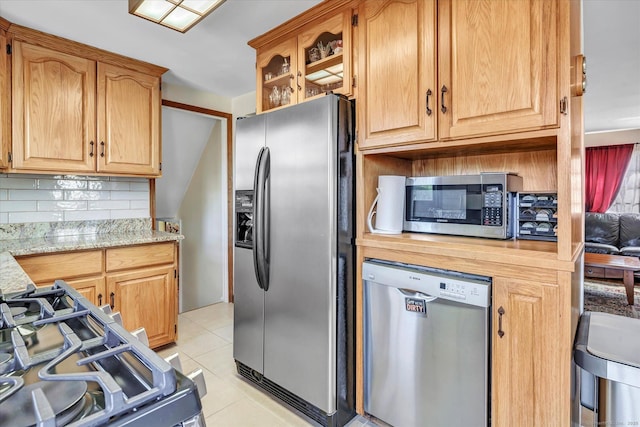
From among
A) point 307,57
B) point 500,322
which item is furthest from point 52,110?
point 500,322

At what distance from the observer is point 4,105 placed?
2.16 meters

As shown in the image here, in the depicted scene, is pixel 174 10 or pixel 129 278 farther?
pixel 129 278

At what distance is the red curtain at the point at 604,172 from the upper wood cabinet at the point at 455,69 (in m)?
6.71

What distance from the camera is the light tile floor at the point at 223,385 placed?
74.3 inches

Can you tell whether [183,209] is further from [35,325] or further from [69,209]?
[35,325]

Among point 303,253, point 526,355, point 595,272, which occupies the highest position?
point 303,253

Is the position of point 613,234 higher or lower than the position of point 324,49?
lower

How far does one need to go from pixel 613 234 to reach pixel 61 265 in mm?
7316

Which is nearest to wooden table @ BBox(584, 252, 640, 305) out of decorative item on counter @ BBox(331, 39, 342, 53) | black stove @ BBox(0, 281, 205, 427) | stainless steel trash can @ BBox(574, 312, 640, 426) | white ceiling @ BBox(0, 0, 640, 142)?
white ceiling @ BBox(0, 0, 640, 142)

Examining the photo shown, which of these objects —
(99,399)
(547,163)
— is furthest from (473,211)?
(99,399)

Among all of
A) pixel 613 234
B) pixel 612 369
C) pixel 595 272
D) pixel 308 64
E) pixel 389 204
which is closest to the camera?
pixel 612 369

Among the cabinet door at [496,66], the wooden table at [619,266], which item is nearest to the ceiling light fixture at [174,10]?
the cabinet door at [496,66]

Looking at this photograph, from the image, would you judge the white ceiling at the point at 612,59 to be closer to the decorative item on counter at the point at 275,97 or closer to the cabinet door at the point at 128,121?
the decorative item on counter at the point at 275,97

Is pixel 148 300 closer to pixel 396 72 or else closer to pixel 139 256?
pixel 139 256
